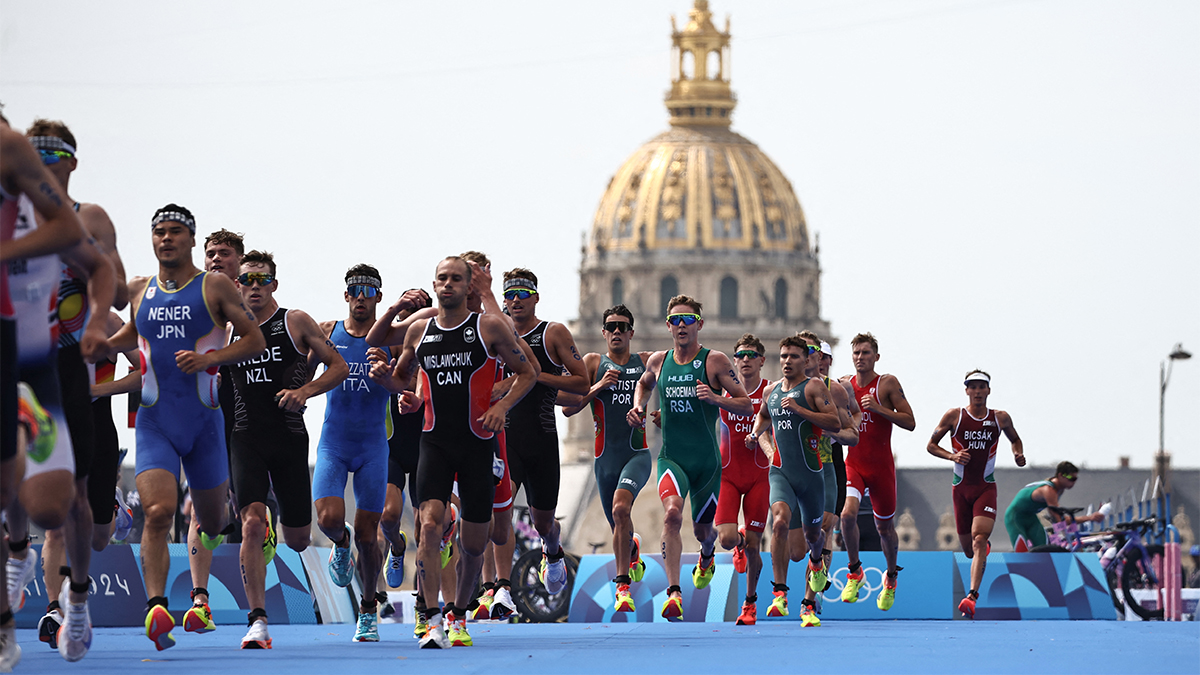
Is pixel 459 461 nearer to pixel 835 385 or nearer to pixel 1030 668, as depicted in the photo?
pixel 1030 668

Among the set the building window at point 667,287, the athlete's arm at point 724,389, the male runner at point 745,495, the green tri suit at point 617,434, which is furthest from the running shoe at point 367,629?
the building window at point 667,287

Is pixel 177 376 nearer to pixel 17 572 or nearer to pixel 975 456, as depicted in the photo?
pixel 17 572

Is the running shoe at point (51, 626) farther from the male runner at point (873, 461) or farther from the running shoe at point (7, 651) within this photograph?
the male runner at point (873, 461)

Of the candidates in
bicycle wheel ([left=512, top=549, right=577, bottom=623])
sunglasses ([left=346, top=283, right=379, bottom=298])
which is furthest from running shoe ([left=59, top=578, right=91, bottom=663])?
bicycle wheel ([left=512, top=549, right=577, bottom=623])

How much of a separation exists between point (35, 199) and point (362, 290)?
5.44m

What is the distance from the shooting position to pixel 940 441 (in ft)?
64.1

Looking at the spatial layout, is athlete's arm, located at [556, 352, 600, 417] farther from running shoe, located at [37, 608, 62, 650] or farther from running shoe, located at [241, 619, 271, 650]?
running shoe, located at [37, 608, 62, 650]

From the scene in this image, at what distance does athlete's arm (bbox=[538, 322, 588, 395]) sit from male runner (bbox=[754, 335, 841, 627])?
3038 mm

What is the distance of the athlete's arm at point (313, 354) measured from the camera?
12.1 metres

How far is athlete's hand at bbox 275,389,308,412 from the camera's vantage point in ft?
38.6

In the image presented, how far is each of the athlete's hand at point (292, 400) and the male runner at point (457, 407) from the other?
2.65 ft

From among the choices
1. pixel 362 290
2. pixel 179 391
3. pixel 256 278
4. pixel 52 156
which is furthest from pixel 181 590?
pixel 52 156

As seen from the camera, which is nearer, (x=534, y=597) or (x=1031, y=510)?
(x=534, y=597)

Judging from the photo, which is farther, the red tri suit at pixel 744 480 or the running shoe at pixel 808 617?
the running shoe at pixel 808 617
